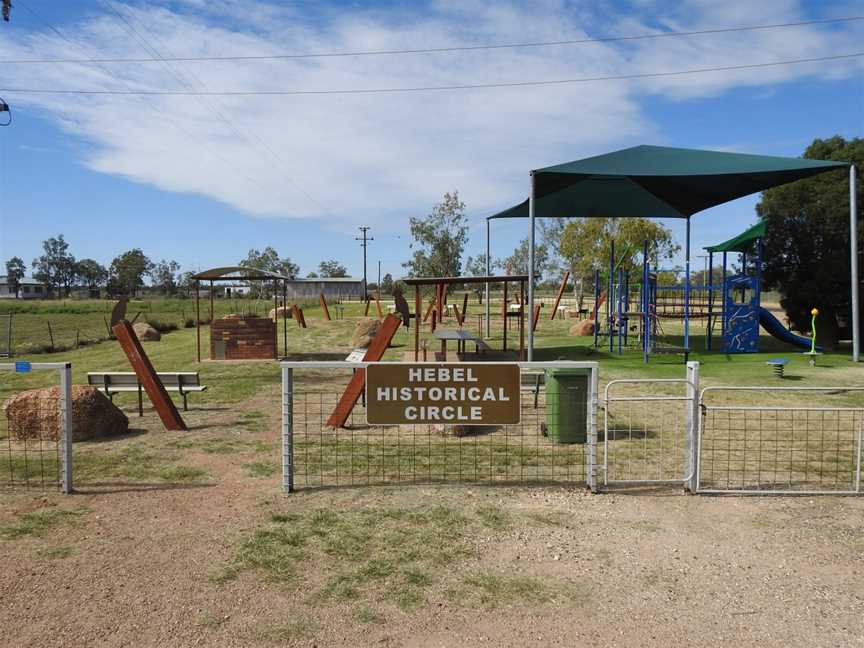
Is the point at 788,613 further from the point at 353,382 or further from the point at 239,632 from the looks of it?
the point at 353,382

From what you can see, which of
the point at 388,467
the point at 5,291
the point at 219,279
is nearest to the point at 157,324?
the point at 219,279

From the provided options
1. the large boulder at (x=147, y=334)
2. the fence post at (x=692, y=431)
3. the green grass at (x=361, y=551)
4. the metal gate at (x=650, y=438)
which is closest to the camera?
the green grass at (x=361, y=551)

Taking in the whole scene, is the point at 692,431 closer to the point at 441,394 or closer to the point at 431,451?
the point at 441,394

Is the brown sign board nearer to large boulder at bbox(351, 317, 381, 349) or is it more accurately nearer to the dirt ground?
the dirt ground

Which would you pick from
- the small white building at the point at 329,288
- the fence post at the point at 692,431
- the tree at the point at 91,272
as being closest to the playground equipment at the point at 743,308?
the fence post at the point at 692,431

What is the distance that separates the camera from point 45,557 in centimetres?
440

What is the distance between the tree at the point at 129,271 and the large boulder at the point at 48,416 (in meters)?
115

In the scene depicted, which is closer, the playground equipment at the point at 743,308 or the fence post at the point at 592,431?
the fence post at the point at 592,431

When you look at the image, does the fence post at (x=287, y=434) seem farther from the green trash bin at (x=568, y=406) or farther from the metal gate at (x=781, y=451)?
the metal gate at (x=781, y=451)

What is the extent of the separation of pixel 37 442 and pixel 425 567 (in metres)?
5.82

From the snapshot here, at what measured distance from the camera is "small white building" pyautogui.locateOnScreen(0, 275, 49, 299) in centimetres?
13625

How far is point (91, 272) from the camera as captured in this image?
14125 cm

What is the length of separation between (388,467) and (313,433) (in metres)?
1.93

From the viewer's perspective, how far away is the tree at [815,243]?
19.1 m
